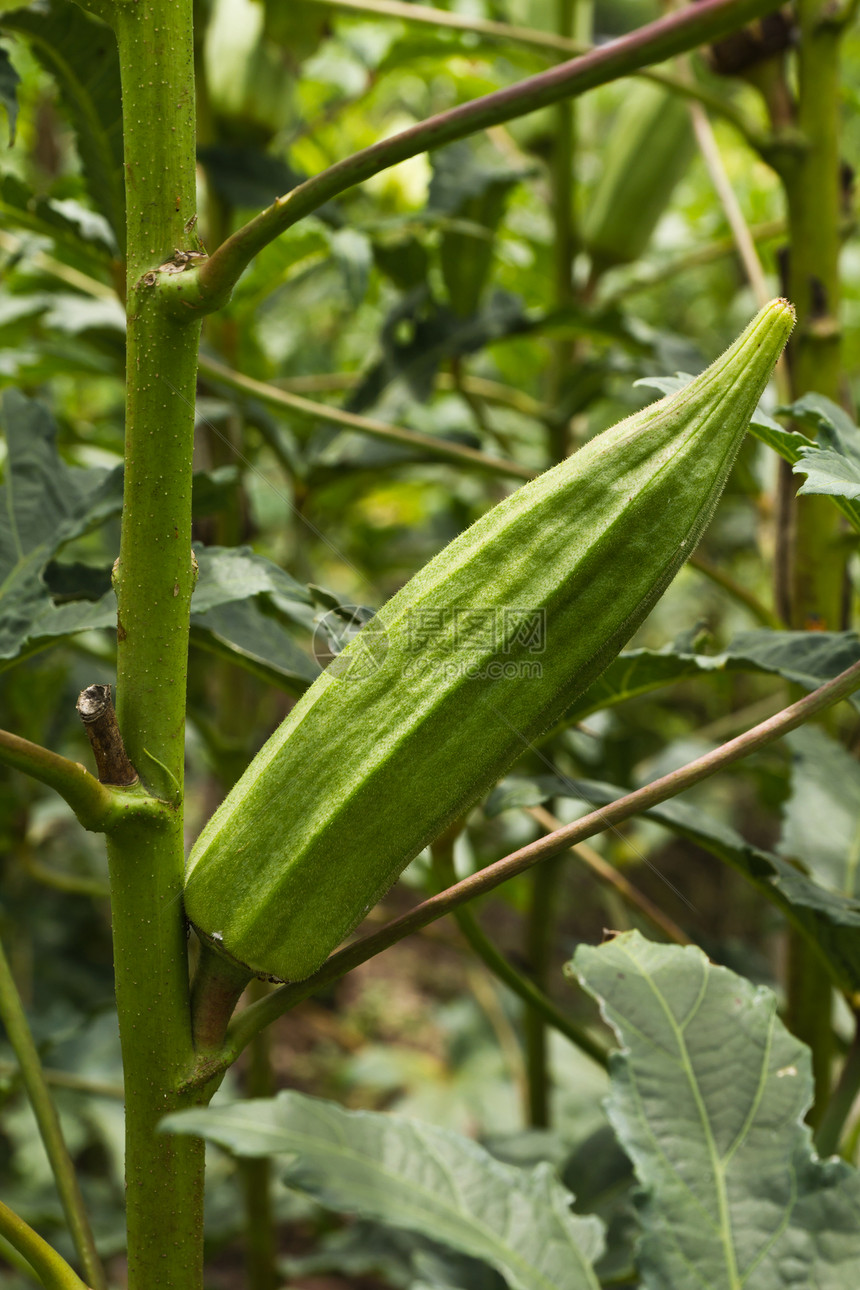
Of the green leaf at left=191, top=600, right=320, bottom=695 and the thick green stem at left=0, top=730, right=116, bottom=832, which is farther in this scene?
the green leaf at left=191, top=600, right=320, bottom=695

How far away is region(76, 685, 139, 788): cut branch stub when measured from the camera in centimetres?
46

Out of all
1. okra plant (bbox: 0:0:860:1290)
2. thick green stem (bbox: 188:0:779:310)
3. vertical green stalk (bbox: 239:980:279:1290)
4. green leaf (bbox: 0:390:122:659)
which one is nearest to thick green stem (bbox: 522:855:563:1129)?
okra plant (bbox: 0:0:860:1290)

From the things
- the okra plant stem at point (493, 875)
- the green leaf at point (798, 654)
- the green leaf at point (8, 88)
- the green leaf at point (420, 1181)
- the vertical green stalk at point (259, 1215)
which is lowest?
the vertical green stalk at point (259, 1215)

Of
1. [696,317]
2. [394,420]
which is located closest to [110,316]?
[394,420]

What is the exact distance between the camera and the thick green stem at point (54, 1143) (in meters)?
0.55

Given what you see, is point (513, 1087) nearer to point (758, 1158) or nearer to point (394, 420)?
point (394, 420)

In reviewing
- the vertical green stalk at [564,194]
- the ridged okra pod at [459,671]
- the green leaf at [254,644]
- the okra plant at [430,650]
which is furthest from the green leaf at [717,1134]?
the vertical green stalk at [564,194]

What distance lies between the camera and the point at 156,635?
1.59 feet

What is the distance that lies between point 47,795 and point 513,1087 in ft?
2.77

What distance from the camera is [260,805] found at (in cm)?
51

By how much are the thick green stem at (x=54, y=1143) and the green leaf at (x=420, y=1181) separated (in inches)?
5.7

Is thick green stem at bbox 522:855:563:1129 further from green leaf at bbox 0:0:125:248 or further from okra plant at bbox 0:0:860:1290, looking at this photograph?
green leaf at bbox 0:0:125:248

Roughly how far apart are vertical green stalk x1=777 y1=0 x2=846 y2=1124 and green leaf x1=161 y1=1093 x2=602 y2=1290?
454mm

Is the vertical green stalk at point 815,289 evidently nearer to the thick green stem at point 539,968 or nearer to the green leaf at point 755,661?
the green leaf at point 755,661
